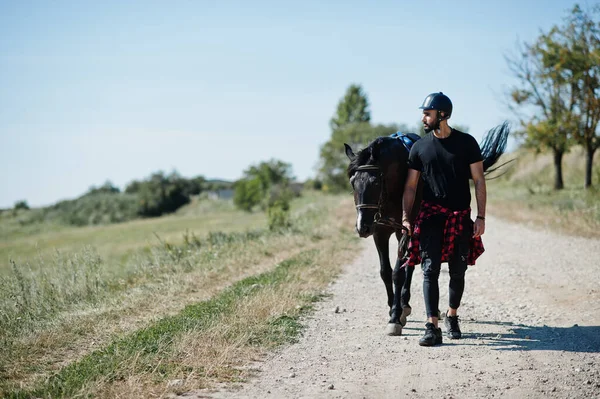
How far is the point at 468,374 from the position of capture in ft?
14.7

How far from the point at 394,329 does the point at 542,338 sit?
1.55m

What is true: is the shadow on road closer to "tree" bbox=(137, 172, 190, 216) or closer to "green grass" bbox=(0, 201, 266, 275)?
"green grass" bbox=(0, 201, 266, 275)

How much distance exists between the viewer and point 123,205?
270ft

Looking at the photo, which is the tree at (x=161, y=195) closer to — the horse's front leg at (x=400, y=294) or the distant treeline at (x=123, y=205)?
the distant treeline at (x=123, y=205)

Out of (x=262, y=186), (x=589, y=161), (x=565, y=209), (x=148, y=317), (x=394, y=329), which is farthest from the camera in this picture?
(x=262, y=186)

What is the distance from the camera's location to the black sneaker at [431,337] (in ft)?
17.7

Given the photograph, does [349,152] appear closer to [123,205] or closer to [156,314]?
[156,314]

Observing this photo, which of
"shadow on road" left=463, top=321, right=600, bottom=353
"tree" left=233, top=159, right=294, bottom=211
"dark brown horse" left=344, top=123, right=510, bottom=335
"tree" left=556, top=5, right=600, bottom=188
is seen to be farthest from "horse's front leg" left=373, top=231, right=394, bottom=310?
"tree" left=233, top=159, right=294, bottom=211

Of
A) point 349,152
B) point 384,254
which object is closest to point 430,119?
point 349,152

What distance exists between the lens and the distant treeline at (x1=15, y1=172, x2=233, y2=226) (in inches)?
3118

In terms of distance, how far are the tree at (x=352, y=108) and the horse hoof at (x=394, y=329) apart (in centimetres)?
7351

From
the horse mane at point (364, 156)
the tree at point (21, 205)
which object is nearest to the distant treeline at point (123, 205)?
the tree at point (21, 205)

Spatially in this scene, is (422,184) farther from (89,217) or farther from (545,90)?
(89,217)

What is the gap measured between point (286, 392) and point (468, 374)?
1568 millimetres
